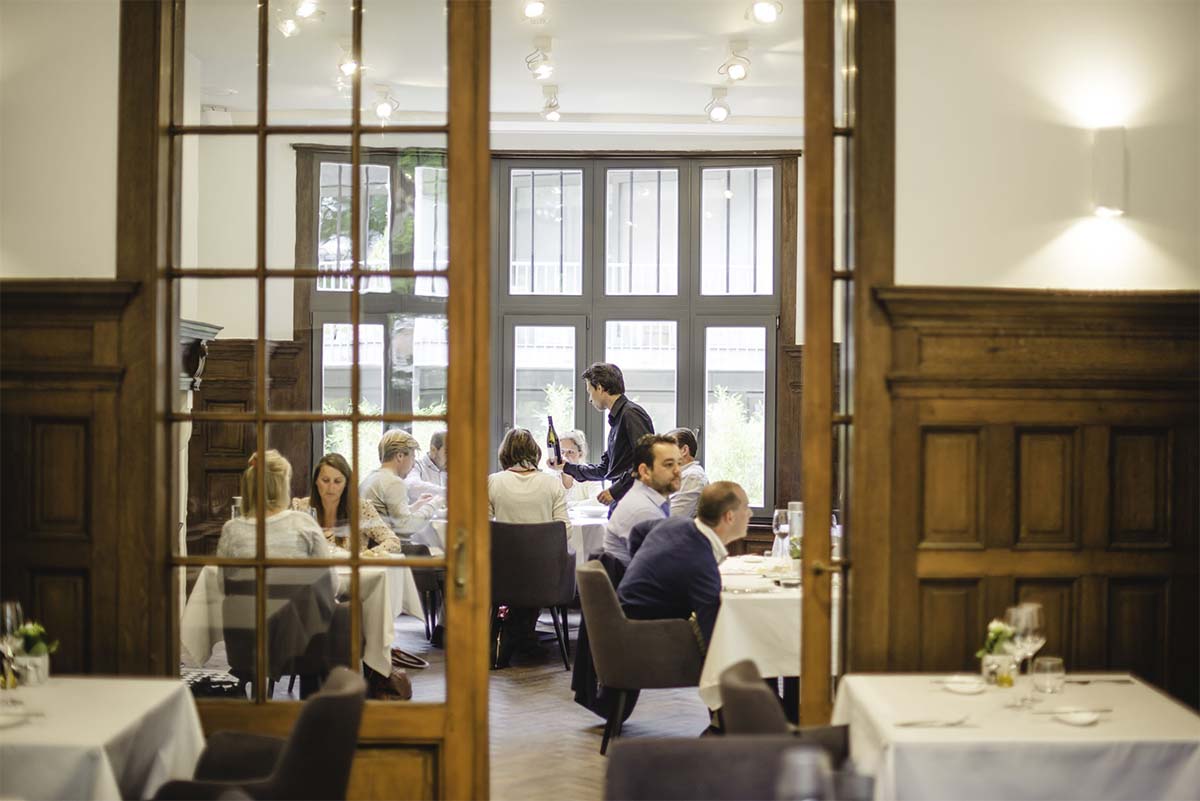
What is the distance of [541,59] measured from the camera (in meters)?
7.21

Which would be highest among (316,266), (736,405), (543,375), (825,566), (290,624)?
(316,266)

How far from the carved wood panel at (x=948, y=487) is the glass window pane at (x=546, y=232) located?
20.5ft

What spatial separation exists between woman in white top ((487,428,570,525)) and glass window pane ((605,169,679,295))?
2.98m

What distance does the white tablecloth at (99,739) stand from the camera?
3059mm

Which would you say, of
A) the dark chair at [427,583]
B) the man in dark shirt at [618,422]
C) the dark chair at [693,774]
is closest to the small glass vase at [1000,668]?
the dark chair at [693,774]

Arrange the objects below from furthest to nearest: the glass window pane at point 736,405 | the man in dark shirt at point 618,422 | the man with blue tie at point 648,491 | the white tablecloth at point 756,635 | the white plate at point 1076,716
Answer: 1. the glass window pane at point 736,405
2. the man in dark shirt at point 618,422
3. the man with blue tie at point 648,491
4. the white tablecloth at point 756,635
5. the white plate at point 1076,716

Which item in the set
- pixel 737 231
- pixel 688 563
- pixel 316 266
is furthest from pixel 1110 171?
pixel 737 231

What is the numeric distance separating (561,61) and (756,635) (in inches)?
168

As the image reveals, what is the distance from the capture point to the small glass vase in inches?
142

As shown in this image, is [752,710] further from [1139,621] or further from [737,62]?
[737,62]

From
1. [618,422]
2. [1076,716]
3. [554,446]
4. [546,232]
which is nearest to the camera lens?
[1076,716]

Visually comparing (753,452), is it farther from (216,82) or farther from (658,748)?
(658,748)

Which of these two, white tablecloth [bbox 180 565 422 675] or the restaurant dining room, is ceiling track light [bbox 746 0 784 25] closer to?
the restaurant dining room

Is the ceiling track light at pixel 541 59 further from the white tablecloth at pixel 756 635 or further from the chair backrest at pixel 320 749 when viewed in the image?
the chair backrest at pixel 320 749
